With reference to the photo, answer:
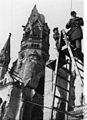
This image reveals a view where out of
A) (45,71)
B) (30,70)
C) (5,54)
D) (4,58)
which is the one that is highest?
(5,54)

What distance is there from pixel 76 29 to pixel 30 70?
2524 cm

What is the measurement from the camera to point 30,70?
3288 cm

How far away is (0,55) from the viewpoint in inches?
1473

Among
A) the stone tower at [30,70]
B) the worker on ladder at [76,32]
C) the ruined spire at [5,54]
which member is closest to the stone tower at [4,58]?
the ruined spire at [5,54]

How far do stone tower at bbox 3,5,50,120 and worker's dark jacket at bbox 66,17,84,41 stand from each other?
16.5 metres

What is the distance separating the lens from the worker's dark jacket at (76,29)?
25.7 ft

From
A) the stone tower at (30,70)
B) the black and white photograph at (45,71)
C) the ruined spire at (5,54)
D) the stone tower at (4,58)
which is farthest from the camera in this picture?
the ruined spire at (5,54)

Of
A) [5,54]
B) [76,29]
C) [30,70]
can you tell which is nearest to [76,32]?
[76,29]

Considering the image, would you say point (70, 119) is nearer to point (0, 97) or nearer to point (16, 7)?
point (16, 7)

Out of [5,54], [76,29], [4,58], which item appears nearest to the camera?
[76,29]

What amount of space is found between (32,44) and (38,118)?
10.9m

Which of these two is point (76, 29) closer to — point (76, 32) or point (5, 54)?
point (76, 32)

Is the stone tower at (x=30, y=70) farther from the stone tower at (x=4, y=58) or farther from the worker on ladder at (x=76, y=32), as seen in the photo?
the worker on ladder at (x=76, y=32)

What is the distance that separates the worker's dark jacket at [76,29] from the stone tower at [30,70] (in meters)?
16.5
